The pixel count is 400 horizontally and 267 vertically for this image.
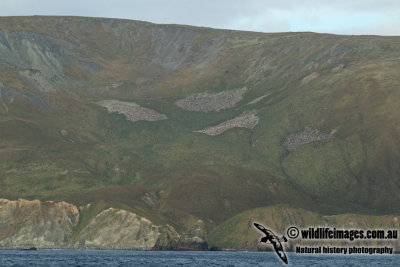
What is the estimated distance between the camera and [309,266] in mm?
197250

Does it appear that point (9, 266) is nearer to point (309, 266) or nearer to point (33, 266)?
point (33, 266)

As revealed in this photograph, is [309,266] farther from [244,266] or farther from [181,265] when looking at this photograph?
[181,265]

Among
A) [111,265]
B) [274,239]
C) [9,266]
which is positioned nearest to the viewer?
[274,239]

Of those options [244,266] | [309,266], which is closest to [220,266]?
[244,266]

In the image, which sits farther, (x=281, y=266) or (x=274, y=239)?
(x=281, y=266)

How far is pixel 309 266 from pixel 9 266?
76.5 meters

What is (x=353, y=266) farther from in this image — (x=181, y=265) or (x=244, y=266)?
(x=181, y=265)

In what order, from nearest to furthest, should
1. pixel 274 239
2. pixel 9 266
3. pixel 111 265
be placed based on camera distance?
pixel 274 239 → pixel 9 266 → pixel 111 265

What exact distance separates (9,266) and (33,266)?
6.22 meters

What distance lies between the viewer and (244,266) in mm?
196500

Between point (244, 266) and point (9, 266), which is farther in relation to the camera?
point (244, 266)

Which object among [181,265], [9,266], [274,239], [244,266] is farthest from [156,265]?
[274,239]

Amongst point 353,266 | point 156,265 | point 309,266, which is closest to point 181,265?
point 156,265

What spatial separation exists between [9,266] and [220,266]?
52.8 metres
